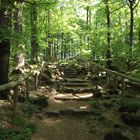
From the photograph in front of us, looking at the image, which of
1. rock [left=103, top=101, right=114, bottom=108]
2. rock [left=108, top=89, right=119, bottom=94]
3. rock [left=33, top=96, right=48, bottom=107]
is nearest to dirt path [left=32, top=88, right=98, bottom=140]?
rock [left=33, top=96, right=48, bottom=107]

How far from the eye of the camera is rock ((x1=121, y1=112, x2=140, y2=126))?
8.18m

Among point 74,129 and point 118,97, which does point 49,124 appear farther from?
point 118,97

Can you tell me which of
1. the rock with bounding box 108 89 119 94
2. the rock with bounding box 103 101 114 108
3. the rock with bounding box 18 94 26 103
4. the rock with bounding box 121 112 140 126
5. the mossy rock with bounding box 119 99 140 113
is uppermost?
the rock with bounding box 18 94 26 103

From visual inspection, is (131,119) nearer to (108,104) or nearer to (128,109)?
(128,109)

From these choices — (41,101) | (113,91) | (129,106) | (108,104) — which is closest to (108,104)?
(108,104)

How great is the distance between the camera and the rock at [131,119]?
818 centimetres

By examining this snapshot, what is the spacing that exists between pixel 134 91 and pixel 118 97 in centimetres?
132

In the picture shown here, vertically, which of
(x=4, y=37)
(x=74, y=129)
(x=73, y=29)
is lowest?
(x=74, y=129)

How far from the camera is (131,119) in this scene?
827cm

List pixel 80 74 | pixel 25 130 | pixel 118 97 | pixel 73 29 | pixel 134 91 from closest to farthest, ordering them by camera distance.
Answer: pixel 25 130 → pixel 118 97 → pixel 134 91 → pixel 80 74 → pixel 73 29

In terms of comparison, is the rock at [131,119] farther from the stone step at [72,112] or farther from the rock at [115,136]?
the rock at [115,136]

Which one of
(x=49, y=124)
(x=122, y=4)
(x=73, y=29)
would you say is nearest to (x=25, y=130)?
(x=49, y=124)

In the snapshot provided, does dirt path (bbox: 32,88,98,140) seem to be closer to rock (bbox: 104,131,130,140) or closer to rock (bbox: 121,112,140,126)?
rock (bbox: 104,131,130,140)

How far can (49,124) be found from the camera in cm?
809
